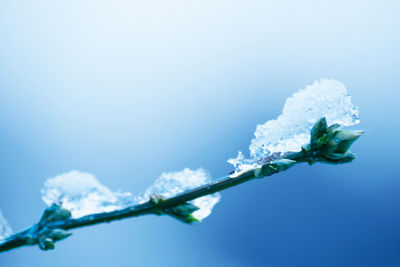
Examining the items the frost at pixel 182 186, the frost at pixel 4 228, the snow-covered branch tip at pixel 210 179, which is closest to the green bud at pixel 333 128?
the snow-covered branch tip at pixel 210 179

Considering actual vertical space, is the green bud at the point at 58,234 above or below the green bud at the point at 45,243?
above

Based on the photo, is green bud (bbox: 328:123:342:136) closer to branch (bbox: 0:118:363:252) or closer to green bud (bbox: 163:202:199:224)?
branch (bbox: 0:118:363:252)

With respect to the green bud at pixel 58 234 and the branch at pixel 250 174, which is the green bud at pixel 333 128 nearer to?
the branch at pixel 250 174

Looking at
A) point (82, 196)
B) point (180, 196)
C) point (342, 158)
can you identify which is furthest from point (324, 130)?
point (82, 196)

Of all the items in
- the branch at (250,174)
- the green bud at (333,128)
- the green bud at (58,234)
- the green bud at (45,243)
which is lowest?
the green bud at (45,243)

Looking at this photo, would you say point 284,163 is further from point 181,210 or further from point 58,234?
point 58,234

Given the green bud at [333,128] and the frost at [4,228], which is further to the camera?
the frost at [4,228]

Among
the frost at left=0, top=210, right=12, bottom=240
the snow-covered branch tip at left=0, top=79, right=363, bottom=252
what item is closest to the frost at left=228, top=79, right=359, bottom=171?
the snow-covered branch tip at left=0, top=79, right=363, bottom=252
